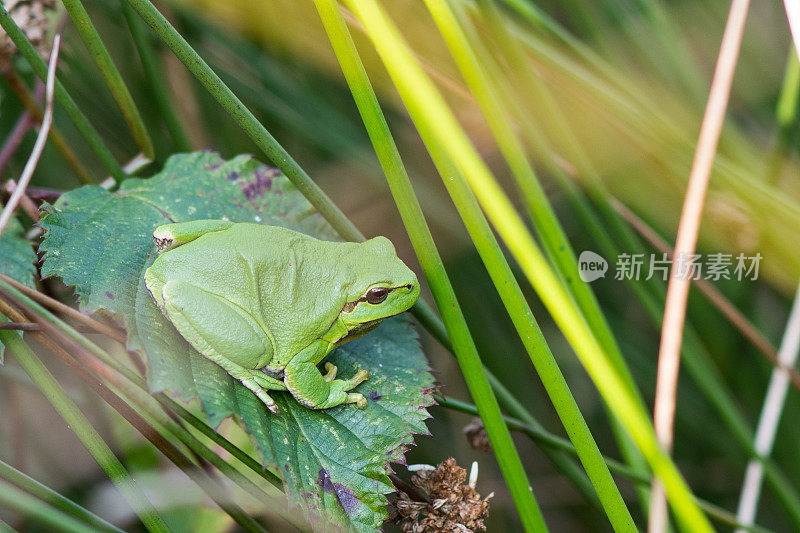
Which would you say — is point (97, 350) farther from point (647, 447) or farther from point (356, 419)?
point (647, 447)

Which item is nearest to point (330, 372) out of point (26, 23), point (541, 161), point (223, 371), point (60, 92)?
point (223, 371)

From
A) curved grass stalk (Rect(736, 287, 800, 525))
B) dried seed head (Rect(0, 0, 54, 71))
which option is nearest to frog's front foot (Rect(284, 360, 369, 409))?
dried seed head (Rect(0, 0, 54, 71))

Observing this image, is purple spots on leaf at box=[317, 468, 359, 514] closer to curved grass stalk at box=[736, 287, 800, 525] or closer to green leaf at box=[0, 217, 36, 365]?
green leaf at box=[0, 217, 36, 365]

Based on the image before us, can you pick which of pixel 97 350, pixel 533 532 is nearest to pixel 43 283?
pixel 97 350

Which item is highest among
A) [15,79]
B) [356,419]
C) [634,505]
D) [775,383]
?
[15,79]

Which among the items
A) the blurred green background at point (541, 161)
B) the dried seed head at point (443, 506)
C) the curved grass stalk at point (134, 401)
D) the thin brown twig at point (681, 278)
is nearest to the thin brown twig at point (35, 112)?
the blurred green background at point (541, 161)

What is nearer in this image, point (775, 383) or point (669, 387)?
point (669, 387)
